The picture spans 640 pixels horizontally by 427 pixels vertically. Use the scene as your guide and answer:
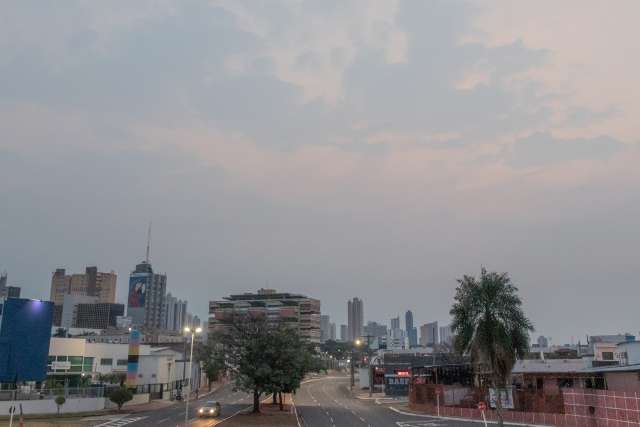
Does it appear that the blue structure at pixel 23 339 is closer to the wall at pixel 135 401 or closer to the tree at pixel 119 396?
the wall at pixel 135 401

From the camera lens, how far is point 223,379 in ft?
529

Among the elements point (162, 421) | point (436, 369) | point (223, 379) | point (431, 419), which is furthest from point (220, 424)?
point (223, 379)

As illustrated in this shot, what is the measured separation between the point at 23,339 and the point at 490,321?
55020 millimetres

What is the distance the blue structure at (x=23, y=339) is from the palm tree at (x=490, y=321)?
51194mm

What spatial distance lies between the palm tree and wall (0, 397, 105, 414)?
44138mm

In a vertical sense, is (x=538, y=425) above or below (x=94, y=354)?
below

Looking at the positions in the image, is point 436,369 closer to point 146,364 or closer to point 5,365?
point 146,364

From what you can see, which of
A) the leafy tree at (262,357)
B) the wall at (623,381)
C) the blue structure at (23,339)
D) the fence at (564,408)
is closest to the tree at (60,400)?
the blue structure at (23,339)

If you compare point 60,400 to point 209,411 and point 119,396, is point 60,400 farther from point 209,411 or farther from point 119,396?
point 209,411

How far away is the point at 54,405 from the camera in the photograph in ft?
213

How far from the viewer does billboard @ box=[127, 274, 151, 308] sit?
177 m

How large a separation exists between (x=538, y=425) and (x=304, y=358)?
25.9 metres

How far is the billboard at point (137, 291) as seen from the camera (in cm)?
17700

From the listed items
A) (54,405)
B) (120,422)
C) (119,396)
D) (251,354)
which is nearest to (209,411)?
(251,354)
